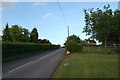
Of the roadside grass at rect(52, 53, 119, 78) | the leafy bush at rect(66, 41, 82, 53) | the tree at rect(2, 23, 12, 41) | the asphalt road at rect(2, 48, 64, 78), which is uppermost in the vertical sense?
the tree at rect(2, 23, 12, 41)

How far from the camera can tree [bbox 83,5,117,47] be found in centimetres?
3485

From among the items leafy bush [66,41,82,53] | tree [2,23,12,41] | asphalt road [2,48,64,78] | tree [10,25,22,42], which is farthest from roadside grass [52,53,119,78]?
tree [10,25,22,42]

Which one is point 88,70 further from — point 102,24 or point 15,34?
point 15,34

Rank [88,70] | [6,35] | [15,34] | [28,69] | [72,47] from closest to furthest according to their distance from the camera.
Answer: [88,70] → [28,69] → [72,47] → [6,35] → [15,34]

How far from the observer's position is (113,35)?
3919 cm

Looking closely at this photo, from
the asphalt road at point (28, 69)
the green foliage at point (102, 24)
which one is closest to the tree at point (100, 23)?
the green foliage at point (102, 24)

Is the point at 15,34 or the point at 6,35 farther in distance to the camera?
the point at 15,34

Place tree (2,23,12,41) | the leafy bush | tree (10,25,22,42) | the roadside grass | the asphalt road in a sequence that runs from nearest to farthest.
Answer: the roadside grass, the asphalt road, the leafy bush, tree (2,23,12,41), tree (10,25,22,42)

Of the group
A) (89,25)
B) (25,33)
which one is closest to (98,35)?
(89,25)

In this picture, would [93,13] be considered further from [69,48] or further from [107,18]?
[69,48]

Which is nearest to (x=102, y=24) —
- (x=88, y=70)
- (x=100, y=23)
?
(x=100, y=23)

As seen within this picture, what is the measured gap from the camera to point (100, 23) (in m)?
35.1

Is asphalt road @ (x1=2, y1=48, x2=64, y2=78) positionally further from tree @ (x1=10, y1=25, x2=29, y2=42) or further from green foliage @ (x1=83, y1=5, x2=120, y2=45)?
tree @ (x1=10, y1=25, x2=29, y2=42)

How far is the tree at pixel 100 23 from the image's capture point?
34847 mm
